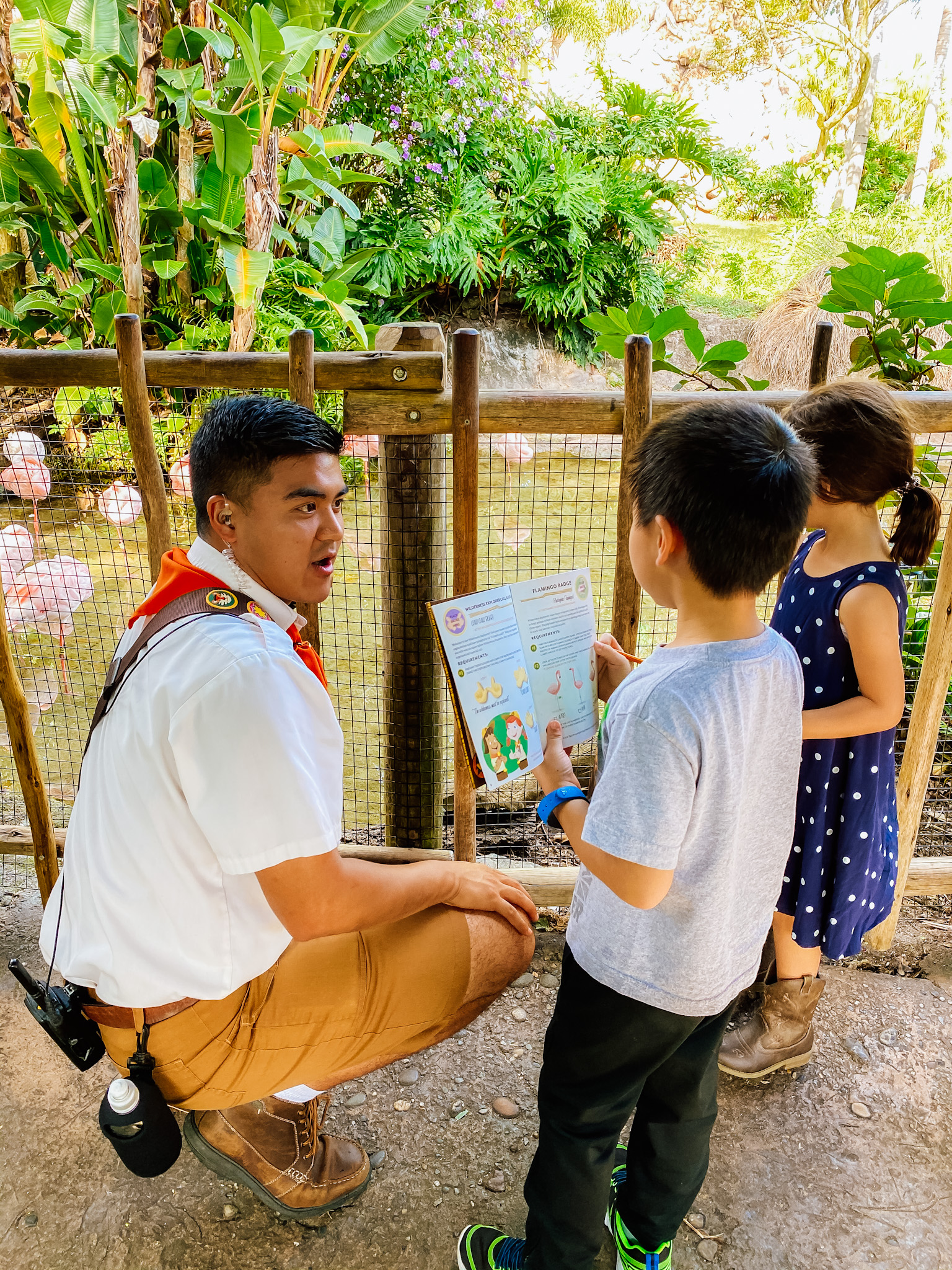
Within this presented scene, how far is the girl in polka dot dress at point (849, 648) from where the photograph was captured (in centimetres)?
155

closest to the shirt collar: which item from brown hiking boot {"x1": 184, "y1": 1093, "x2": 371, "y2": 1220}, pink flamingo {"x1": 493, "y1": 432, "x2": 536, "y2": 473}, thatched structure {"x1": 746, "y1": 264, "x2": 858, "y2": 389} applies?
brown hiking boot {"x1": 184, "y1": 1093, "x2": 371, "y2": 1220}

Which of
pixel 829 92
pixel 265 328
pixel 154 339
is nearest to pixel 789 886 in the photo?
pixel 265 328

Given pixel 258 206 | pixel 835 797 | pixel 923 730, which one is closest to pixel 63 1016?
pixel 835 797

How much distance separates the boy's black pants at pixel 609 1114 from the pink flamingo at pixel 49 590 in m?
2.66

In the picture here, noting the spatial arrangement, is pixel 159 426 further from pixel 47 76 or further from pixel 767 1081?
pixel 767 1081

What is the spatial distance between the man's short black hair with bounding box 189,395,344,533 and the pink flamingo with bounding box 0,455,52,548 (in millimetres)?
2569

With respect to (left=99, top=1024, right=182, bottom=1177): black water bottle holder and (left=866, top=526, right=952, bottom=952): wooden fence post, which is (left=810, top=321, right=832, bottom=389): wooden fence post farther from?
(left=99, top=1024, right=182, bottom=1177): black water bottle holder

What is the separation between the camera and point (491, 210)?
32.1ft

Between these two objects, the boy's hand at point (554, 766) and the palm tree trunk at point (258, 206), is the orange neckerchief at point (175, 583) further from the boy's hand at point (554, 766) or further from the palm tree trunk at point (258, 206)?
the palm tree trunk at point (258, 206)

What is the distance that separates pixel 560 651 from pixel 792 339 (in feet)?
29.5

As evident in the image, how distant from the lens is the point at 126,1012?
1.37 meters

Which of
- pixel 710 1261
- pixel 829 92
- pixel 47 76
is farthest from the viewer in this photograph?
pixel 829 92

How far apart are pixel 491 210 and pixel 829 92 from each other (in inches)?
630

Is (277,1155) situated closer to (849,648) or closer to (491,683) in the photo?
(491,683)
